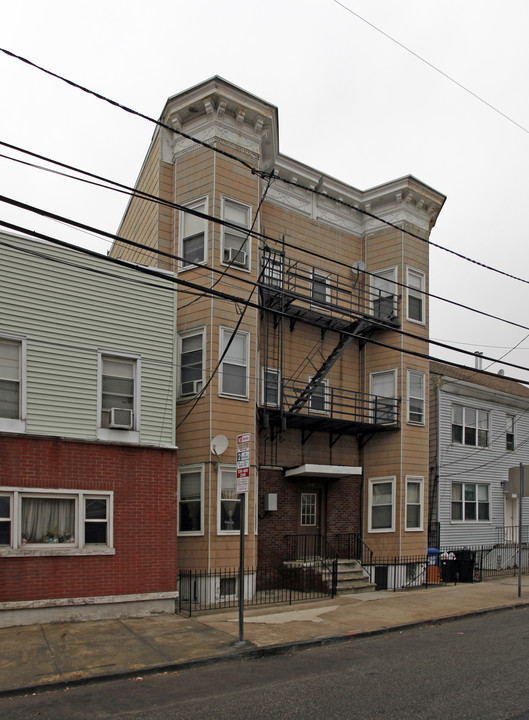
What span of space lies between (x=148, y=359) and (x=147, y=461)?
2139 mm

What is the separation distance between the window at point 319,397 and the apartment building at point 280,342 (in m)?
0.06

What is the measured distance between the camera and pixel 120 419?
13328mm

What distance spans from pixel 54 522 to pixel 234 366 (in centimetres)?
590

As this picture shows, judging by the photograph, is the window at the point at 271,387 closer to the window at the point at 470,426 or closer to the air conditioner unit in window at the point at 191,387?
the air conditioner unit in window at the point at 191,387

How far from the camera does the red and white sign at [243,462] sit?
10812mm

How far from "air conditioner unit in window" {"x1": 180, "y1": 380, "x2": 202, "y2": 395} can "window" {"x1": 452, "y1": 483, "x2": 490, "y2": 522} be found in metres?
12.2

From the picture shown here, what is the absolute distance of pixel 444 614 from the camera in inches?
531

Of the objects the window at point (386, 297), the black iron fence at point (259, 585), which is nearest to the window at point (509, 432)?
the window at point (386, 297)

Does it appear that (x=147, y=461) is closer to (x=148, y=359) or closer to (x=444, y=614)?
(x=148, y=359)

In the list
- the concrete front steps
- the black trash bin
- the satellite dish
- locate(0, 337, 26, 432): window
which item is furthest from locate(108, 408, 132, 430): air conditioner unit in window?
the black trash bin

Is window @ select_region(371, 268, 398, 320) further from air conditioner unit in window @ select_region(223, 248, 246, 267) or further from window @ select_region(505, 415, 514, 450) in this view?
window @ select_region(505, 415, 514, 450)

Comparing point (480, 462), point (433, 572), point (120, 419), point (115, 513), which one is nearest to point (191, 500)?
point (115, 513)

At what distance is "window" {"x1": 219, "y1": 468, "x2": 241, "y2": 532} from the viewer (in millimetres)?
15727

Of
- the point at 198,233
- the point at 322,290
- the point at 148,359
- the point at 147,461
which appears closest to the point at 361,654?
the point at 147,461
